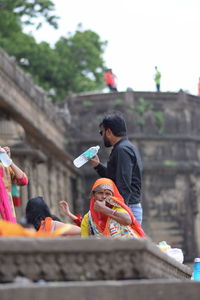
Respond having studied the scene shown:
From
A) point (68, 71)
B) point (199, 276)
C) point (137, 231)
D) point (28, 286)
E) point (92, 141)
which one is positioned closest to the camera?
point (28, 286)

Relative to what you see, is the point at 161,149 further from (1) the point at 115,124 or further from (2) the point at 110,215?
(2) the point at 110,215

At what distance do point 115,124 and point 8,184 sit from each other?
95 centimetres

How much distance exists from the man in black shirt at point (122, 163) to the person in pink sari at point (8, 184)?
683mm

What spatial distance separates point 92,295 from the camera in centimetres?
451

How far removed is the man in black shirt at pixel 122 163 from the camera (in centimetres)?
734

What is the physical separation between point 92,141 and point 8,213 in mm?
23812

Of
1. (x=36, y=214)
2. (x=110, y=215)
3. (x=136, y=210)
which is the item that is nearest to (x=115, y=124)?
(x=136, y=210)

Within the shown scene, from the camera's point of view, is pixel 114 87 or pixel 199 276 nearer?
pixel 199 276

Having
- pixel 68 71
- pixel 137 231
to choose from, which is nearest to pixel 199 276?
pixel 137 231

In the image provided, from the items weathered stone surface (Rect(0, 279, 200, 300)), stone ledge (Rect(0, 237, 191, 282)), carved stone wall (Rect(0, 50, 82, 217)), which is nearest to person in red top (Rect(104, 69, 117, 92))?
carved stone wall (Rect(0, 50, 82, 217))

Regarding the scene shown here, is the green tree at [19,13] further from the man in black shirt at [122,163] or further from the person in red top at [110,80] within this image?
the man in black shirt at [122,163]

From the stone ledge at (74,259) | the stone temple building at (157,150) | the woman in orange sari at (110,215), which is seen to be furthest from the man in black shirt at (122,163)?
the stone temple building at (157,150)

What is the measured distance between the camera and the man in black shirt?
7.34 metres

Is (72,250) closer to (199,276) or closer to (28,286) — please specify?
(28,286)
